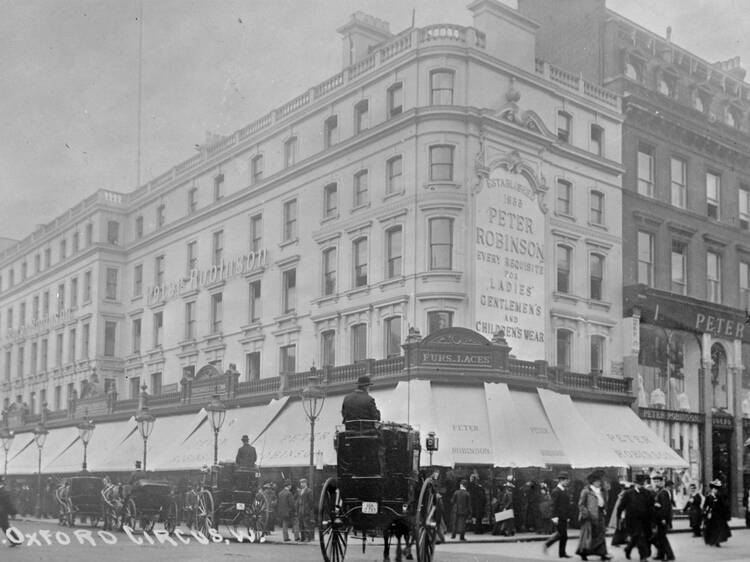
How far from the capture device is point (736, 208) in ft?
153

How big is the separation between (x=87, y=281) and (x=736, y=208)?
33146mm

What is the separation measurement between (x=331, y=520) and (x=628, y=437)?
22641 mm

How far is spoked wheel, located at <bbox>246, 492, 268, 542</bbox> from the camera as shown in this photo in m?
24.1

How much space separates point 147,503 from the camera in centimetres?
2616

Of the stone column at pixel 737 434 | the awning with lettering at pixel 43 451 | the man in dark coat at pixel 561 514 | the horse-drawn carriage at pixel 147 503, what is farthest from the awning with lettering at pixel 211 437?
the stone column at pixel 737 434

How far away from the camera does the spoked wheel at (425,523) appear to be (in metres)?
15.9

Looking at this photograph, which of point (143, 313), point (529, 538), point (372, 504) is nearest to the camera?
point (372, 504)

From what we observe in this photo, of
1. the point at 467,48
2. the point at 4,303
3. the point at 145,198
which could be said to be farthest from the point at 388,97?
the point at 4,303

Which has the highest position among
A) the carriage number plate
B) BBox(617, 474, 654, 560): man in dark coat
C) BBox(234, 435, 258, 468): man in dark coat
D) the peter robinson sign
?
the peter robinson sign

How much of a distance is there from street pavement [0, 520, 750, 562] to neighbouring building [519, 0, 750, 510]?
14.1 meters

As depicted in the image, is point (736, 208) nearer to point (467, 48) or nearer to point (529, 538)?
point (467, 48)

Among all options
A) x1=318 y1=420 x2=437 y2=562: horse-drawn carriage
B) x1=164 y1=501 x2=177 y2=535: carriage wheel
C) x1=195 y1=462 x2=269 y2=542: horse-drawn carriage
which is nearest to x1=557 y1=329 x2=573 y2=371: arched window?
x1=164 y1=501 x2=177 y2=535: carriage wheel

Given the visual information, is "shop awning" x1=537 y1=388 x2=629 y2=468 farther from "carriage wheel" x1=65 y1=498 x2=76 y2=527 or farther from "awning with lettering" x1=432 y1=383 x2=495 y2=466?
"carriage wheel" x1=65 y1=498 x2=76 y2=527

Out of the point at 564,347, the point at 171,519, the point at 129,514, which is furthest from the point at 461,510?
the point at 564,347
